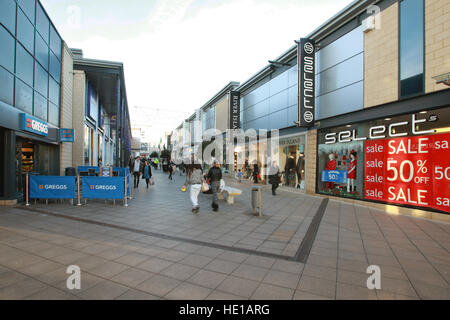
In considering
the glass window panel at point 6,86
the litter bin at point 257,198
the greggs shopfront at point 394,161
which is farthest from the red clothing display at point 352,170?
the glass window panel at point 6,86

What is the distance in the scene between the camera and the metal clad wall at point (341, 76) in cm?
1020

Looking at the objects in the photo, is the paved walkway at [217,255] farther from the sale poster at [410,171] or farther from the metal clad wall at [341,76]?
the metal clad wall at [341,76]

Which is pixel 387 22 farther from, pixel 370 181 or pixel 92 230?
pixel 92 230

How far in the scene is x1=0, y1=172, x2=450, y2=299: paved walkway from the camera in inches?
123

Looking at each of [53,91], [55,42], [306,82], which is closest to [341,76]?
[306,82]

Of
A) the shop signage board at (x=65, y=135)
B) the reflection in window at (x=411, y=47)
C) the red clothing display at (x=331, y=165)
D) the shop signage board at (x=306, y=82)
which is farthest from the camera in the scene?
the shop signage board at (x=65, y=135)

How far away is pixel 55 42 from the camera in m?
12.4

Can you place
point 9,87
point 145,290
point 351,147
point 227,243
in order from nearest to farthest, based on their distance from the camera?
point 145,290, point 227,243, point 9,87, point 351,147

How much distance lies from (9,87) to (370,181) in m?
13.8

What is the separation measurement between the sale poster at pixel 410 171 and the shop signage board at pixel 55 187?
11.4 metres

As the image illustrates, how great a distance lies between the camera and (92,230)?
569cm

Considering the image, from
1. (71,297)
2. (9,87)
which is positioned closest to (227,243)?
(71,297)

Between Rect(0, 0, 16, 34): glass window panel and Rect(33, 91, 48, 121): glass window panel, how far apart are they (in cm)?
265

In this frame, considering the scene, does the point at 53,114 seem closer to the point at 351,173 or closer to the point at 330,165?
the point at 330,165
